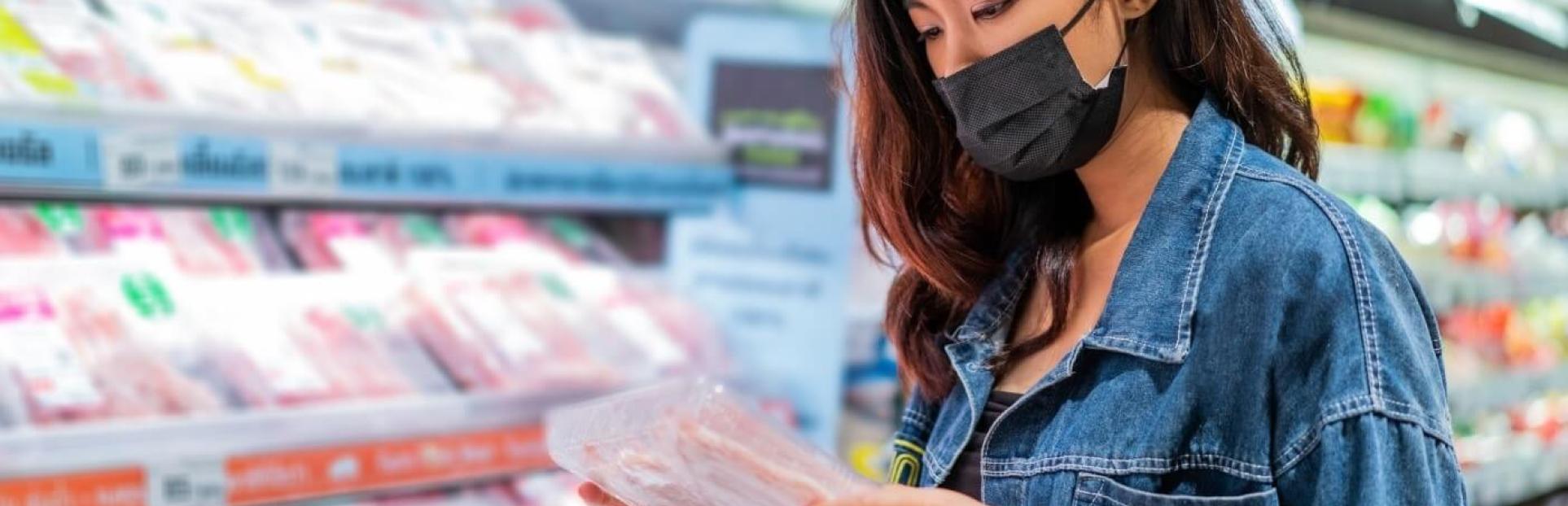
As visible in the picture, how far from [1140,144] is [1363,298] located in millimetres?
278

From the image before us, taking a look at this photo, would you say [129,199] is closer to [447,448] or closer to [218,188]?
[218,188]

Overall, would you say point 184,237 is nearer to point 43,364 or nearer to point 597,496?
point 43,364

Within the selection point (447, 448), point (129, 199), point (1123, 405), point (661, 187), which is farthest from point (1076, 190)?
point (129, 199)

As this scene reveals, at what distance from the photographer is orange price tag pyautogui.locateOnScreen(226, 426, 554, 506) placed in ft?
5.94

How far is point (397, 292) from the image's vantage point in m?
2.26

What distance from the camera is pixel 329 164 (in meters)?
1.99

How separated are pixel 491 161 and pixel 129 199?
0.57 m

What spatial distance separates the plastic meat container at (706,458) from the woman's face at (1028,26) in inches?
15.3

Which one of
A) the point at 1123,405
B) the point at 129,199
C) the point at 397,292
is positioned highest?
the point at 1123,405

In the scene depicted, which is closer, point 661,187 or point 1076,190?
point 1076,190

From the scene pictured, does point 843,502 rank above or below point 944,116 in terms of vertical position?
below

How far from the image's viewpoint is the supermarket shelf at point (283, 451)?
1658 mm

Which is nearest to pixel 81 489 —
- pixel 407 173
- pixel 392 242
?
pixel 407 173

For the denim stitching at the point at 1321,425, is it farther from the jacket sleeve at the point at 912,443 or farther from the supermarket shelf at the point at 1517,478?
the supermarket shelf at the point at 1517,478
